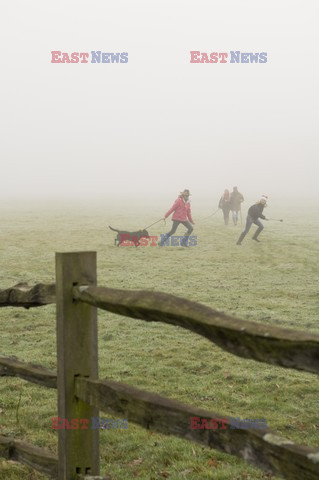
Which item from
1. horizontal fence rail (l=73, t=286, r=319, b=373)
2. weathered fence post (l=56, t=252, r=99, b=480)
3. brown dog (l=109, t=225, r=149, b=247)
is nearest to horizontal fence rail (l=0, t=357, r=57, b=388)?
weathered fence post (l=56, t=252, r=99, b=480)

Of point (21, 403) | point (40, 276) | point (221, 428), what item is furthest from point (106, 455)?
point (40, 276)

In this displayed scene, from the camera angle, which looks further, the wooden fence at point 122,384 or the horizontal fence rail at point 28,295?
the horizontal fence rail at point 28,295

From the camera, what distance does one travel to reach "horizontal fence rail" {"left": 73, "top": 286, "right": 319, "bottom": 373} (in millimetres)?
1976

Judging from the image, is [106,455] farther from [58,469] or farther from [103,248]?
[103,248]

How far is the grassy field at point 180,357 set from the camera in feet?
15.1

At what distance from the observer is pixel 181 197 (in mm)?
19594

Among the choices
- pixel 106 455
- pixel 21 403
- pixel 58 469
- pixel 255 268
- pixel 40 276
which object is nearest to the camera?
pixel 58 469

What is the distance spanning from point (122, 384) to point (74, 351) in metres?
0.36

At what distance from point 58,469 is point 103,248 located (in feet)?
55.8

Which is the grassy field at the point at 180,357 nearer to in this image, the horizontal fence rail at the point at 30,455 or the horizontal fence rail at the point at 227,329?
the horizontal fence rail at the point at 30,455

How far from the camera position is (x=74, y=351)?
3.00 m


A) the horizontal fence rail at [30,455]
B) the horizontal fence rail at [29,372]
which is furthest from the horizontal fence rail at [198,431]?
the horizontal fence rail at [30,455]

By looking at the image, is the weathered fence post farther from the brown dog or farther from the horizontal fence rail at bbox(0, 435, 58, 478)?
the brown dog

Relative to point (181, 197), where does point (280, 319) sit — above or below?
below
